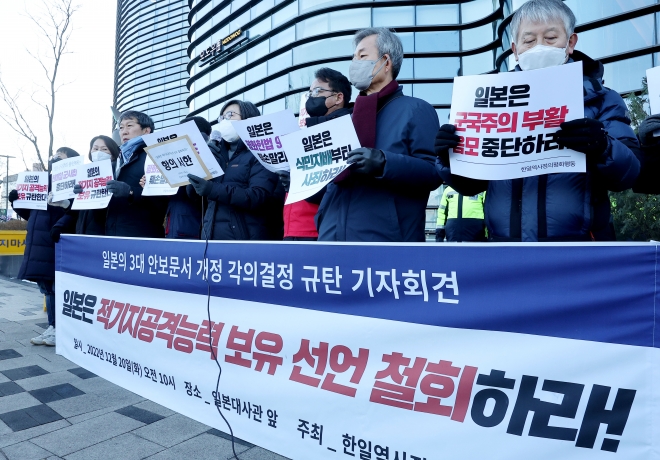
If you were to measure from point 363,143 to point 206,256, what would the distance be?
1.02 metres

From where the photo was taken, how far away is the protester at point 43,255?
448 cm

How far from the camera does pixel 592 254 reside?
4.65 feet

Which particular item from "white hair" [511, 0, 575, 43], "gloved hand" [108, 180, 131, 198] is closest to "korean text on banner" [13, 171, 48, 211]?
"gloved hand" [108, 180, 131, 198]

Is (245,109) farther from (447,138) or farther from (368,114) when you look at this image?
(447,138)

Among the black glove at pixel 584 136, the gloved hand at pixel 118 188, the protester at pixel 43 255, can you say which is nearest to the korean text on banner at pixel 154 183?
the gloved hand at pixel 118 188

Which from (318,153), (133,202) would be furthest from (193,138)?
(133,202)

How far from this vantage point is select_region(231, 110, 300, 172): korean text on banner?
2.94 metres

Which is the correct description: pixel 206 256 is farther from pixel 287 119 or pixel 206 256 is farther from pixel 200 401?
pixel 287 119

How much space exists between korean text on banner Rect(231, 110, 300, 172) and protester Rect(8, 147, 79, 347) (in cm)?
245

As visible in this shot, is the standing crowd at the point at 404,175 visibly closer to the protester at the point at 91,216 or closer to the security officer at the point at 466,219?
the protester at the point at 91,216

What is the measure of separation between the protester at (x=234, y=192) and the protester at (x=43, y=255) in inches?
75.1

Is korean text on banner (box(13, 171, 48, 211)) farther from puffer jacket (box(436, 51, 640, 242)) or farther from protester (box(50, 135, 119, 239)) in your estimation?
puffer jacket (box(436, 51, 640, 242))

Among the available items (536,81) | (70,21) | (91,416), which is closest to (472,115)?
(536,81)

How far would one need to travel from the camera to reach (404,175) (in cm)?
217
